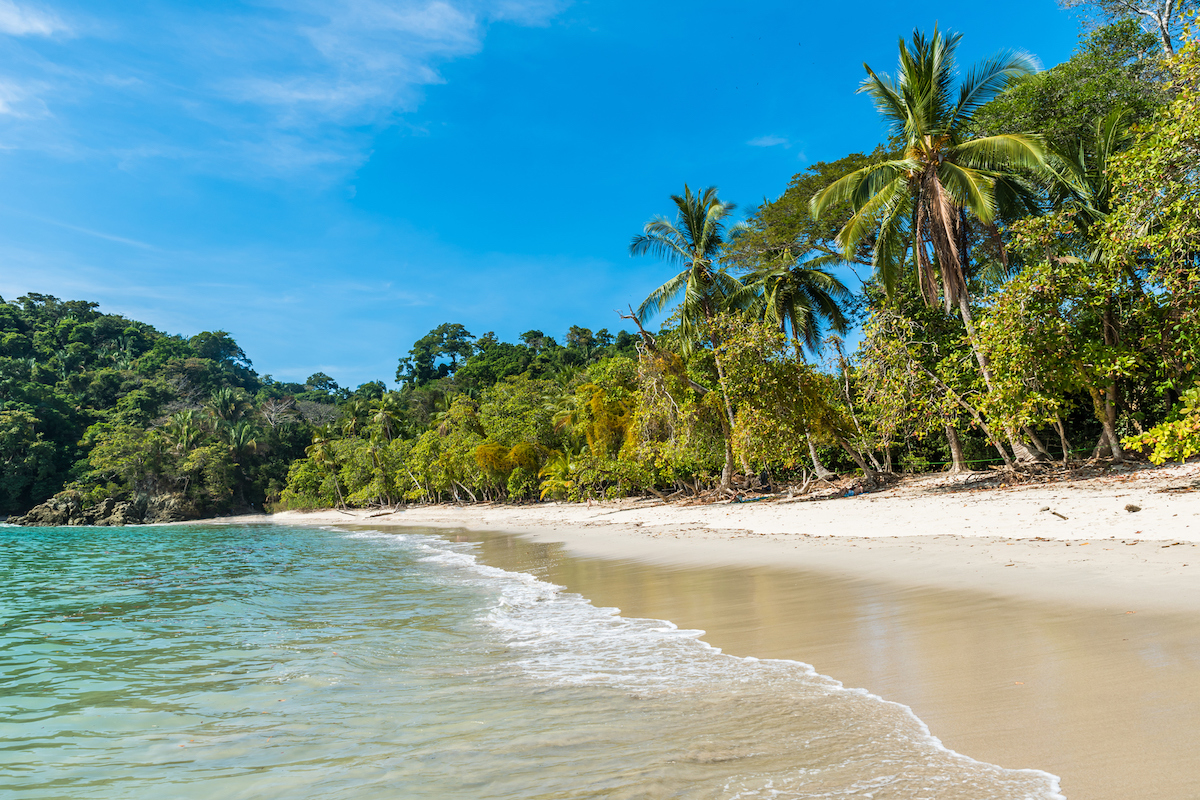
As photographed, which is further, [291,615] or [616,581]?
[616,581]

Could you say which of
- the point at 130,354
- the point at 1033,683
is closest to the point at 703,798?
the point at 1033,683

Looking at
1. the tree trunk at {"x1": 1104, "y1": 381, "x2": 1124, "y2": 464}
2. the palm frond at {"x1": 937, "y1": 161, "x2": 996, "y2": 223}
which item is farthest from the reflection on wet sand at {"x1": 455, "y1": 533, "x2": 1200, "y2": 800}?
the tree trunk at {"x1": 1104, "y1": 381, "x2": 1124, "y2": 464}

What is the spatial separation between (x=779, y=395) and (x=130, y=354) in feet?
288

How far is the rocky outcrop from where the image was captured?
48938 mm

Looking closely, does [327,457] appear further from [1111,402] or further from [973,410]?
[1111,402]

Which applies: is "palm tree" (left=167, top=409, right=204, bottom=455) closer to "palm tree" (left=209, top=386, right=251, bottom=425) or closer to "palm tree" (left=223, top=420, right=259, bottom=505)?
"palm tree" (left=223, top=420, right=259, bottom=505)

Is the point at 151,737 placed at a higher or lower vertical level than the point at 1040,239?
lower

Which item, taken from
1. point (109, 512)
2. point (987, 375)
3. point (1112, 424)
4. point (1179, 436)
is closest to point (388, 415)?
point (109, 512)

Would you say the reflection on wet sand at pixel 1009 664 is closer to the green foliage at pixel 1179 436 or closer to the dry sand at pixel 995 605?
the dry sand at pixel 995 605

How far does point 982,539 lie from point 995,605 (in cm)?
363

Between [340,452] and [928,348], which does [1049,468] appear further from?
[340,452]

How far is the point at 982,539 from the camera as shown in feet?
25.4

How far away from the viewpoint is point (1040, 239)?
40.4 ft

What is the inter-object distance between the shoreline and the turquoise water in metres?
2.79
